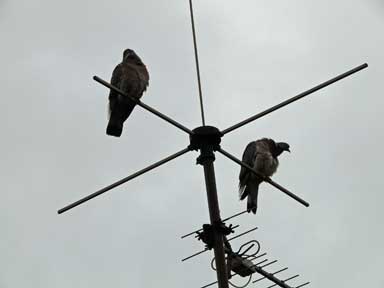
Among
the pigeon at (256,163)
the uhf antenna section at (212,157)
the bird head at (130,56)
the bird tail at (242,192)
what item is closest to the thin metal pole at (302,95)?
the uhf antenna section at (212,157)

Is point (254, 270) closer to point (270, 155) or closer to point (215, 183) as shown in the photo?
point (215, 183)

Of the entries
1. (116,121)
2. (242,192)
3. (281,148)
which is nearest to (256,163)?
(242,192)

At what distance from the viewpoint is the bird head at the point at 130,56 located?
809 cm

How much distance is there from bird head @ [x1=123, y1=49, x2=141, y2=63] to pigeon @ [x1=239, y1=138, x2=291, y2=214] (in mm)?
1465

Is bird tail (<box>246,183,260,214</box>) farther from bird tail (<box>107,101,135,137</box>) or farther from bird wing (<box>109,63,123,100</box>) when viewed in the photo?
bird wing (<box>109,63,123,100</box>)

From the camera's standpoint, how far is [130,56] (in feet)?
26.8

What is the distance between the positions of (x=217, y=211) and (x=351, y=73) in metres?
1.31

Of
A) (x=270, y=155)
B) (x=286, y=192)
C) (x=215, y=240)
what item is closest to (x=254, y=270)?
(x=286, y=192)

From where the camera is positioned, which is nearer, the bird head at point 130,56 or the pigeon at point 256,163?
the pigeon at point 256,163

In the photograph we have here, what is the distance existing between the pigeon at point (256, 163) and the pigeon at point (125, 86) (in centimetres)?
117

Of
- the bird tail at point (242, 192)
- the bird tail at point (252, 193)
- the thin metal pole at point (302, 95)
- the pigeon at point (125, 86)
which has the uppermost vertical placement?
the pigeon at point (125, 86)

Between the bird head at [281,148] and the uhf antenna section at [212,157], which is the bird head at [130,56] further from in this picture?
the uhf antenna section at [212,157]

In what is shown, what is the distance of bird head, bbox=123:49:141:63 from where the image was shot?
26.5 feet

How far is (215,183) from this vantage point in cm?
406
